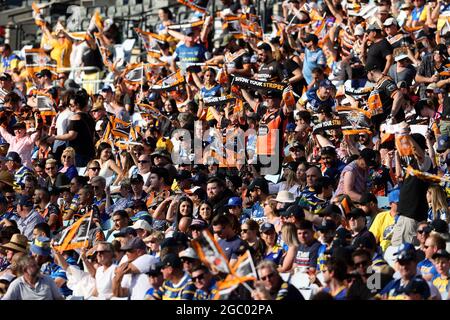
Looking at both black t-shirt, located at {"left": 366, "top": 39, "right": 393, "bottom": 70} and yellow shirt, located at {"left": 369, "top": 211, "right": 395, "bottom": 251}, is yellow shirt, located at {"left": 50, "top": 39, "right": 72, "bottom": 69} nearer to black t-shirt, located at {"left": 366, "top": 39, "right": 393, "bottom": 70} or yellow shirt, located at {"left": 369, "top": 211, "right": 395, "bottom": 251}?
black t-shirt, located at {"left": 366, "top": 39, "right": 393, "bottom": 70}

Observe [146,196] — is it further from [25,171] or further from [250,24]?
[250,24]

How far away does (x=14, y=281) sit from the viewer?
41.1ft

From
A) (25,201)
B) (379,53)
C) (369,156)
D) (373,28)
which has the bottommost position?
(25,201)

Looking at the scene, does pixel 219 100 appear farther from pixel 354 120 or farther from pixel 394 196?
pixel 394 196

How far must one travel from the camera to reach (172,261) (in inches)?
473

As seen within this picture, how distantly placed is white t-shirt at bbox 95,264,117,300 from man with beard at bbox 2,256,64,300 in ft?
1.54

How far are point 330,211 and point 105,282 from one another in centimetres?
220

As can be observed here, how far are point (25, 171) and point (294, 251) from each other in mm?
6019

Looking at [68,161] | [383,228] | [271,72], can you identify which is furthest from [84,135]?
[383,228]

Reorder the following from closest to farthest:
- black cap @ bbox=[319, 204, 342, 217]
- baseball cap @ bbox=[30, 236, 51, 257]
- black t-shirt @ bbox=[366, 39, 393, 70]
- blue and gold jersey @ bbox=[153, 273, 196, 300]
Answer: blue and gold jersey @ bbox=[153, 273, 196, 300] < black cap @ bbox=[319, 204, 342, 217] < baseball cap @ bbox=[30, 236, 51, 257] < black t-shirt @ bbox=[366, 39, 393, 70]

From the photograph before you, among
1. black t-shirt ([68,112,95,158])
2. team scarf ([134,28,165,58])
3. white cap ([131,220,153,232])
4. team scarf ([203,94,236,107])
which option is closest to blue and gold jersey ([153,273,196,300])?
white cap ([131,220,153,232])

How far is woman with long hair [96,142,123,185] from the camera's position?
17.3 m

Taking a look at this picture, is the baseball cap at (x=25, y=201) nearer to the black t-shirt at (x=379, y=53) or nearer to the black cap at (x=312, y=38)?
the black t-shirt at (x=379, y=53)
